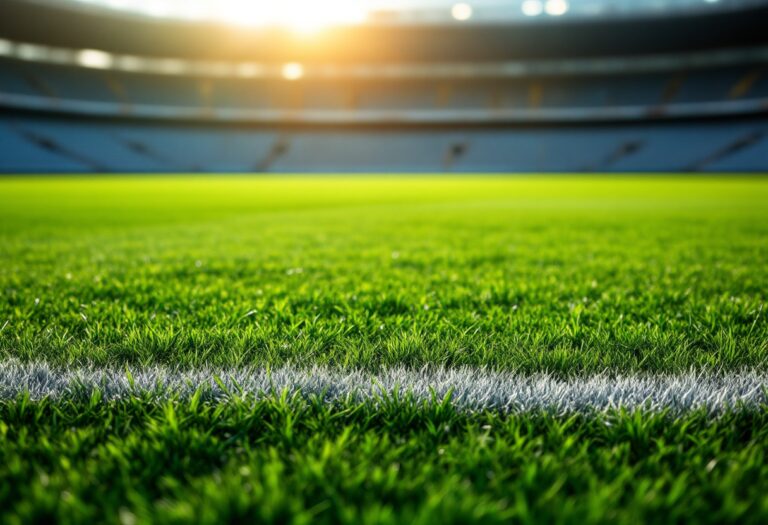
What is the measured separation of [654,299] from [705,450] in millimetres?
1669

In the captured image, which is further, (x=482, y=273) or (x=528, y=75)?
(x=528, y=75)

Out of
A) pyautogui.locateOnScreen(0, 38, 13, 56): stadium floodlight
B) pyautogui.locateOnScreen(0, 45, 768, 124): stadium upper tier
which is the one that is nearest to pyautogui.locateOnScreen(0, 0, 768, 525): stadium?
pyautogui.locateOnScreen(0, 45, 768, 124): stadium upper tier

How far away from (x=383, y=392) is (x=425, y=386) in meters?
0.18

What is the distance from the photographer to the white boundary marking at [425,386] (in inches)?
59.9

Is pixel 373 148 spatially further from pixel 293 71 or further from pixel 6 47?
pixel 6 47

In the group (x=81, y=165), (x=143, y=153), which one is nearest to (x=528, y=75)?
Result: (x=143, y=153)

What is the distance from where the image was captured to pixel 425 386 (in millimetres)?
1642

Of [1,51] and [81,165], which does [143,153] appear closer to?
[81,165]

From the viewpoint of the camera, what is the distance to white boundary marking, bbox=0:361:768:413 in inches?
59.9

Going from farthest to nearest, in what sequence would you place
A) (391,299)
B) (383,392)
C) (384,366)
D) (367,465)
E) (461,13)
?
(461,13), (391,299), (384,366), (383,392), (367,465)

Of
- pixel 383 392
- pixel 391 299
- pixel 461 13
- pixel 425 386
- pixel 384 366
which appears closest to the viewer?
pixel 383 392

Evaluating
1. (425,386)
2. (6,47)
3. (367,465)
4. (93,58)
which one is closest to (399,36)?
(93,58)

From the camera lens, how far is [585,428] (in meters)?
1.37

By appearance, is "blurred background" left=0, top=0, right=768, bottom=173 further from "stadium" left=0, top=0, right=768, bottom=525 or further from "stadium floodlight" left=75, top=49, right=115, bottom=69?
"stadium" left=0, top=0, right=768, bottom=525
